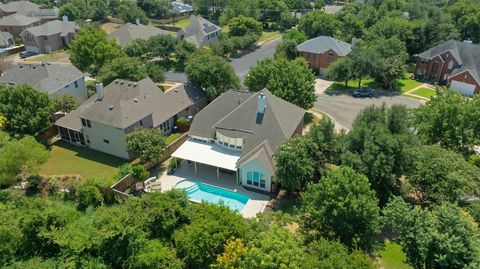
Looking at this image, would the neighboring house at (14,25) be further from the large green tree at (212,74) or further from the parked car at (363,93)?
the parked car at (363,93)

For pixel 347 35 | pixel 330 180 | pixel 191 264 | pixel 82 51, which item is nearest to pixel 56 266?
pixel 191 264

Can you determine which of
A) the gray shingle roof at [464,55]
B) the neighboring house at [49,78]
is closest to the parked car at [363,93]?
the gray shingle roof at [464,55]

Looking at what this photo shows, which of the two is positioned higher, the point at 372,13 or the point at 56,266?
the point at 372,13

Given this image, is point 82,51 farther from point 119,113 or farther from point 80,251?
point 80,251

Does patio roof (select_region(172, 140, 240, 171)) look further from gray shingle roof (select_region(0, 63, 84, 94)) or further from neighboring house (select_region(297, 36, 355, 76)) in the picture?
neighboring house (select_region(297, 36, 355, 76))

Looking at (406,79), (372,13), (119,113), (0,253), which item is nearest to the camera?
(0,253)
